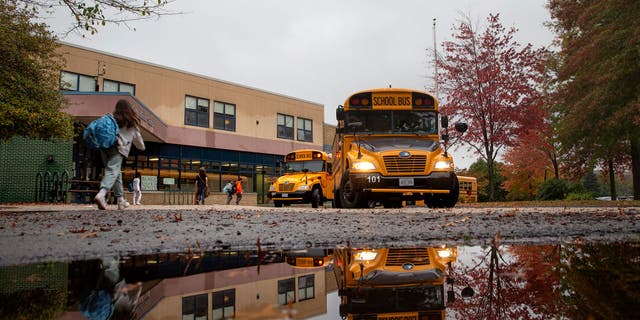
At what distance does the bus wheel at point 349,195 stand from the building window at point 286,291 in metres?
8.32

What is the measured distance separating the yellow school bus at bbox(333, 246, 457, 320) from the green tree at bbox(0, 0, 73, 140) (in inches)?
454

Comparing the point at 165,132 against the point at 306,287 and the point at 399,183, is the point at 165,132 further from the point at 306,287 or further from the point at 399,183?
the point at 306,287

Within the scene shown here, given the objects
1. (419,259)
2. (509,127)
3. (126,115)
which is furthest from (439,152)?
(509,127)

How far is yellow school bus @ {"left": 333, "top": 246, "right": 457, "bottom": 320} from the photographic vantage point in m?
1.53

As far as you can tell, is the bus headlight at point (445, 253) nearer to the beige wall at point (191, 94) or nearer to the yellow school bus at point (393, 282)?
the yellow school bus at point (393, 282)

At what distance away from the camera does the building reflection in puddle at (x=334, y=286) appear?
4.92ft

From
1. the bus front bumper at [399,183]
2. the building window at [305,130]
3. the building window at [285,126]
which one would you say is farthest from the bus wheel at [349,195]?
the building window at [305,130]

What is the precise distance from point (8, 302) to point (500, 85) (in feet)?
72.2

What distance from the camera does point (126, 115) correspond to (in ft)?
28.3

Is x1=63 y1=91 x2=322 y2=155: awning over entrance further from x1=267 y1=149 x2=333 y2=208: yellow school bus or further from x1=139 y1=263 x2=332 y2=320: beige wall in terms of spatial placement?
x1=139 y1=263 x2=332 y2=320: beige wall

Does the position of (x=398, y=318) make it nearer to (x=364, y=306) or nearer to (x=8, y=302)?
(x=364, y=306)

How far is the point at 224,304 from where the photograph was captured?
5.32ft

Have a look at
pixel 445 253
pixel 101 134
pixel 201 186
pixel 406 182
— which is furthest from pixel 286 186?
pixel 445 253

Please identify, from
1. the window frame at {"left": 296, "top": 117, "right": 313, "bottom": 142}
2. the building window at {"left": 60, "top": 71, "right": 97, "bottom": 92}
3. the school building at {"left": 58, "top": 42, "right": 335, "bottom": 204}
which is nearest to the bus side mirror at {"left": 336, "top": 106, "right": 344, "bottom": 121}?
the school building at {"left": 58, "top": 42, "right": 335, "bottom": 204}
